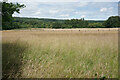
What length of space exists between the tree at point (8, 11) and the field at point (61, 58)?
90 centimetres

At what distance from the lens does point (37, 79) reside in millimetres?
3305

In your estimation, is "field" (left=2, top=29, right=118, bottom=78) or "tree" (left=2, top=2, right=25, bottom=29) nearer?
"field" (left=2, top=29, right=118, bottom=78)

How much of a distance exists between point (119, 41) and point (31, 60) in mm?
3519

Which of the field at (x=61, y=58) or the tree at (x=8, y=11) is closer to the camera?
the field at (x=61, y=58)

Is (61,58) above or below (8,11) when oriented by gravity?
below

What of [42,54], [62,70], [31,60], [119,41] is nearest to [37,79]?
[62,70]

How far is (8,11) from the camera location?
5211mm

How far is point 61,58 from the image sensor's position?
13.3 ft

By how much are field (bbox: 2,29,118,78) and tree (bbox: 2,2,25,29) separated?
0.90m

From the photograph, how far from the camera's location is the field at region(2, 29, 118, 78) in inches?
135

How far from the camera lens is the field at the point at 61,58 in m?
3.44

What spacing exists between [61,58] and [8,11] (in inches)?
123

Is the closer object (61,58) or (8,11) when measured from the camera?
(61,58)

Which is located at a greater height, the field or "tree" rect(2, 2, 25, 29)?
"tree" rect(2, 2, 25, 29)
